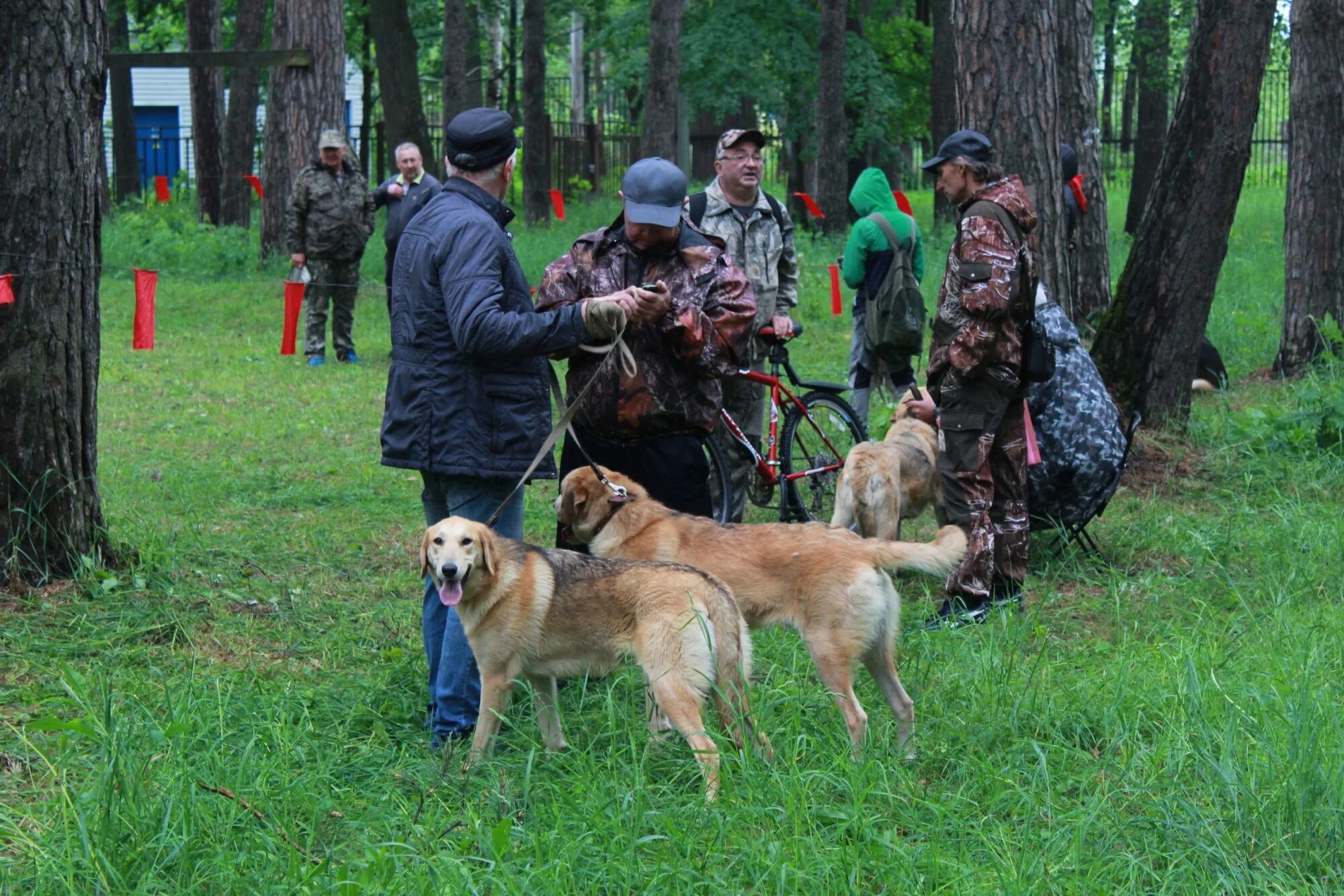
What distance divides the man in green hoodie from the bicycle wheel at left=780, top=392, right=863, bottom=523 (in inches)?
23.7

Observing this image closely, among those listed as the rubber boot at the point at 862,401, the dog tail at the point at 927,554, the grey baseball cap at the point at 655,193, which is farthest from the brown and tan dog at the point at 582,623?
the rubber boot at the point at 862,401

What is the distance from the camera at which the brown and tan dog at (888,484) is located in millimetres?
7082

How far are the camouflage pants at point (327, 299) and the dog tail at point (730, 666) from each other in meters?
10.2

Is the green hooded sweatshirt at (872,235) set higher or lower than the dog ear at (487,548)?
higher

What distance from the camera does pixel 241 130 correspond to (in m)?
24.7

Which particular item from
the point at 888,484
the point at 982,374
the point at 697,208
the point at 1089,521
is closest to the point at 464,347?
the point at 982,374

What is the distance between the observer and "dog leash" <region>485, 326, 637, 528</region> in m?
4.65

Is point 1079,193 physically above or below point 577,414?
above

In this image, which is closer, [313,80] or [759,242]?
[759,242]

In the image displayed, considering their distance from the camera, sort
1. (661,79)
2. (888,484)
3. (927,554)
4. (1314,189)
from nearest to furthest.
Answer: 1. (927,554)
2. (888,484)
3. (1314,189)
4. (661,79)

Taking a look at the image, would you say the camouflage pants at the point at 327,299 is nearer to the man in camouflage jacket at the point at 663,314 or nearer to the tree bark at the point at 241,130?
the man in camouflage jacket at the point at 663,314

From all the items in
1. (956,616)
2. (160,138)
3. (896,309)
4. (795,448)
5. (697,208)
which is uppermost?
(160,138)

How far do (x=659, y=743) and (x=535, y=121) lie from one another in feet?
82.5

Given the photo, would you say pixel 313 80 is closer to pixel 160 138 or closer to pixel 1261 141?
pixel 160 138
